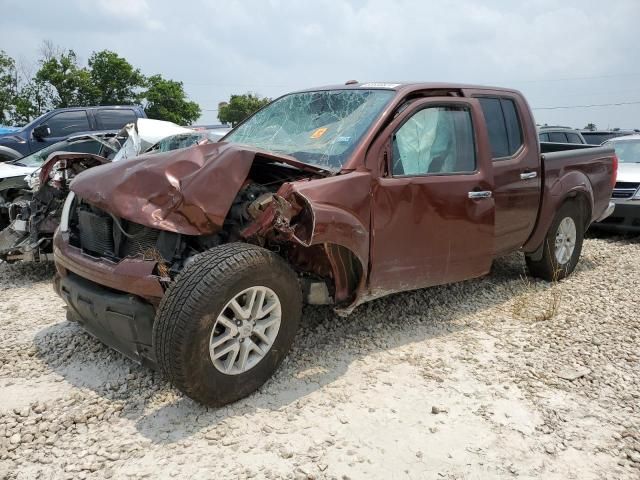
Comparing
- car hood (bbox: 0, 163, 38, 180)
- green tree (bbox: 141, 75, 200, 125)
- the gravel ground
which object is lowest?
the gravel ground

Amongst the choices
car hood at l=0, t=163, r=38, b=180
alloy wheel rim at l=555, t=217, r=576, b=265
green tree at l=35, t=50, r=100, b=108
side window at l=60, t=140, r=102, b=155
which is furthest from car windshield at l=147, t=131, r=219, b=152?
green tree at l=35, t=50, r=100, b=108

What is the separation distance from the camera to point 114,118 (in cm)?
1205

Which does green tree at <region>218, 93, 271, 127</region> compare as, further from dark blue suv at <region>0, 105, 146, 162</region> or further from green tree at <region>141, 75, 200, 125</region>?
dark blue suv at <region>0, 105, 146, 162</region>

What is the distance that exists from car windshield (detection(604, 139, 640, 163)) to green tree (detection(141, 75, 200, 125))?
22547 mm

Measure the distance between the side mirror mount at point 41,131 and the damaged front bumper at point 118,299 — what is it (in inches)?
348

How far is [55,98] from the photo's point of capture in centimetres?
2681

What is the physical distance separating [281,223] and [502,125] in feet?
8.92

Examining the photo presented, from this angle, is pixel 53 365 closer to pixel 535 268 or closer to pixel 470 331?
pixel 470 331

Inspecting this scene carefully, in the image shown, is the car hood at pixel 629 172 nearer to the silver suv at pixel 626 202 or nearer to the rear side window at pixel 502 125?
the silver suv at pixel 626 202

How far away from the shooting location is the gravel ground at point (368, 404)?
8.98 feet

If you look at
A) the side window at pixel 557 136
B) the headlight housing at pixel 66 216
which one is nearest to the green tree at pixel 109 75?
the side window at pixel 557 136

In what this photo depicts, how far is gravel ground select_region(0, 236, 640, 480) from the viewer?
8.98 feet

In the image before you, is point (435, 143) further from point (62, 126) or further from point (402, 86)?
point (62, 126)

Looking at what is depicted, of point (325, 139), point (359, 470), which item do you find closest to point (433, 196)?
point (325, 139)
